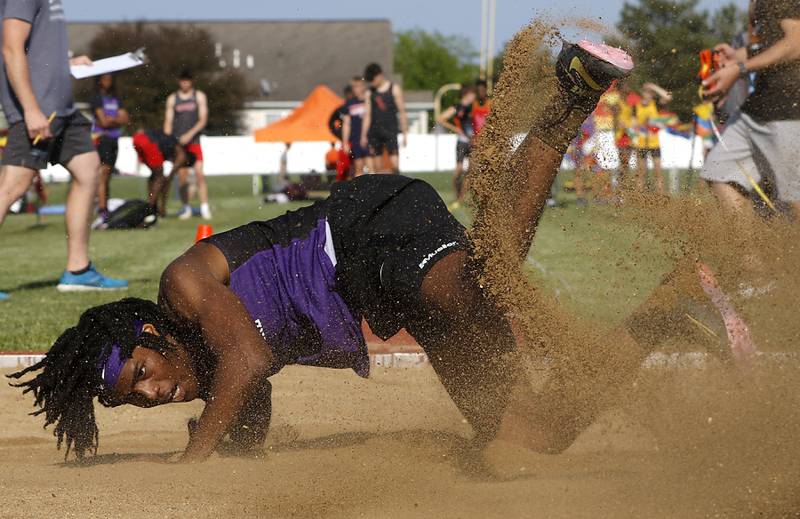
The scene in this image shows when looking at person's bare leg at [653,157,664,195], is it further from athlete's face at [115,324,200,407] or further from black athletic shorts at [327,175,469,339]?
athlete's face at [115,324,200,407]

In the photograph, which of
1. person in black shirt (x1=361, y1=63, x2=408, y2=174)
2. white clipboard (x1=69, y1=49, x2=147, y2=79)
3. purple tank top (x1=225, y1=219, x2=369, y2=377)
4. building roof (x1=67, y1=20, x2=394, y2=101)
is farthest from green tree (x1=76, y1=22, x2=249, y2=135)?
purple tank top (x1=225, y1=219, x2=369, y2=377)

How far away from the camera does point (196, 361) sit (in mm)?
3689

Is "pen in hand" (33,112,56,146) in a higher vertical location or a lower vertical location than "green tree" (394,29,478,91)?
higher

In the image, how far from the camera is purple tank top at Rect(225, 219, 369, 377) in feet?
12.1

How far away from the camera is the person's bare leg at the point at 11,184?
6.84 m

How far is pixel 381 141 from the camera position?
15203 mm

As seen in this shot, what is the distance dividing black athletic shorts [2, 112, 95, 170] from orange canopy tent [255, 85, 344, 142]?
1858cm

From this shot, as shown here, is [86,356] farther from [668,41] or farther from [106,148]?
[106,148]

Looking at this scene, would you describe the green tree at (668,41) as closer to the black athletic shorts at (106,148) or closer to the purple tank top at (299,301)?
the purple tank top at (299,301)

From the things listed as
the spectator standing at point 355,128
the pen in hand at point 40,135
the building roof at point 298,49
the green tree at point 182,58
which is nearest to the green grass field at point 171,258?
the pen in hand at point 40,135

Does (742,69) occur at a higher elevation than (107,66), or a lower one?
higher

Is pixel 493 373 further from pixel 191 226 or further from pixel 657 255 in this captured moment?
pixel 191 226

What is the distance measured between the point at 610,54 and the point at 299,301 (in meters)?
1.30

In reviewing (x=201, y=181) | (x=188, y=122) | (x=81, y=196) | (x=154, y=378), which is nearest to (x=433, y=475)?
(x=154, y=378)
